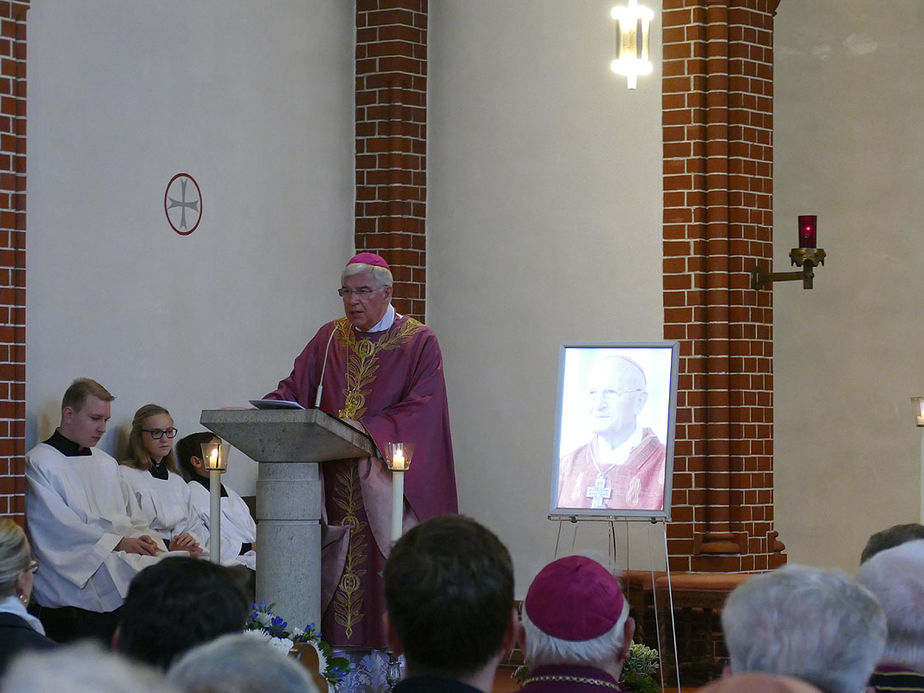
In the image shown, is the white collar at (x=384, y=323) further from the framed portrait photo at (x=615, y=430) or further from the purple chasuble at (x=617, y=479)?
the purple chasuble at (x=617, y=479)

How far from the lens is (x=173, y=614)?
233cm

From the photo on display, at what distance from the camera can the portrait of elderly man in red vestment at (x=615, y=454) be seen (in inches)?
292

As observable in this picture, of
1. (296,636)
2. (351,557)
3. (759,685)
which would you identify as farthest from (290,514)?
(759,685)

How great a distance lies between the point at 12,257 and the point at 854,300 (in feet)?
18.2

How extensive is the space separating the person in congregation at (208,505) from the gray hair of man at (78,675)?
642cm

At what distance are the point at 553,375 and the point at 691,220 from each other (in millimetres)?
1298

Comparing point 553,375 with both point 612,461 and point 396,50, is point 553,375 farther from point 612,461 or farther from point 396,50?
point 396,50

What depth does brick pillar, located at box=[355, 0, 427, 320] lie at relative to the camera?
931cm

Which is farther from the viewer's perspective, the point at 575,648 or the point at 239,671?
the point at 575,648

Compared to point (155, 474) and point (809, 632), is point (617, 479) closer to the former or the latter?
point (155, 474)

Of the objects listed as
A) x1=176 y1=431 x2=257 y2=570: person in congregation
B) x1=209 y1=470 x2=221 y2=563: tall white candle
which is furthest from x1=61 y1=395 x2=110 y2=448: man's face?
x1=209 y1=470 x2=221 y2=563: tall white candle

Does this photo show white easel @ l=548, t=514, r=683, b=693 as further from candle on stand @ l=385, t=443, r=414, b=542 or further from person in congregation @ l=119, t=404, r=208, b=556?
person in congregation @ l=119, t=404, r=208, b=556

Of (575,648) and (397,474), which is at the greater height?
(397,474)

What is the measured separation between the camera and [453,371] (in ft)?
30.5
